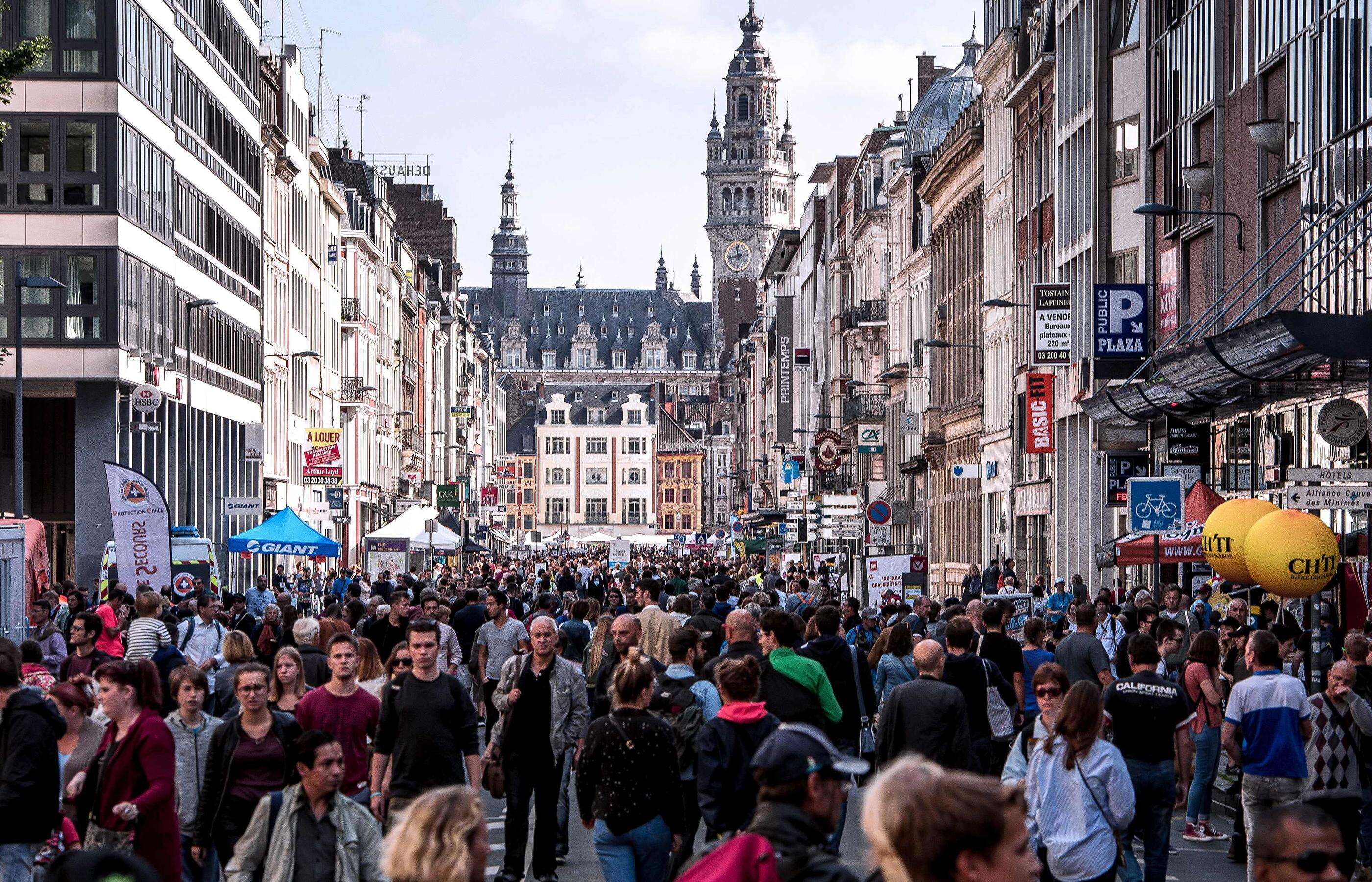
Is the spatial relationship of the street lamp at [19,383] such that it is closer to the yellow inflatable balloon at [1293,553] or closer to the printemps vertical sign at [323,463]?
the printemps vertical sign at [323,463]

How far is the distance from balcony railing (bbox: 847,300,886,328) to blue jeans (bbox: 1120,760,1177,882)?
222 ft

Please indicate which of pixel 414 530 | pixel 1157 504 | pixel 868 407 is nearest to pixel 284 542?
pixel 414 530

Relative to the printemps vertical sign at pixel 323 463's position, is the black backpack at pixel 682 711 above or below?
below

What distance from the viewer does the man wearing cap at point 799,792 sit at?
5832mm

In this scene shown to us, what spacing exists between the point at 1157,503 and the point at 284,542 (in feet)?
55.3

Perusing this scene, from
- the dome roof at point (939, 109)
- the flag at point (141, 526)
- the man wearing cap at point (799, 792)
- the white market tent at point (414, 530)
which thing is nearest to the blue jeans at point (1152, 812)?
the man wearing cap at point (799, 792)

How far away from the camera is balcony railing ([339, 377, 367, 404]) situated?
84562 mm

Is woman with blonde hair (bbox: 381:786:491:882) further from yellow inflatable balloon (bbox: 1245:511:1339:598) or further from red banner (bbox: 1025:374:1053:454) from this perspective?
red banner (bbox: 1025:374:1053:454)

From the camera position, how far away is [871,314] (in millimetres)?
80312

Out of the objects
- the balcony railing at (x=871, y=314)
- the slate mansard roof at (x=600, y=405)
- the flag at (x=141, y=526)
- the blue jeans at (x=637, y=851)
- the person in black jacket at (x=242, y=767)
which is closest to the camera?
the person in black jacket at (x=242, y=767)

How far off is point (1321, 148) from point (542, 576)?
54.8 ft

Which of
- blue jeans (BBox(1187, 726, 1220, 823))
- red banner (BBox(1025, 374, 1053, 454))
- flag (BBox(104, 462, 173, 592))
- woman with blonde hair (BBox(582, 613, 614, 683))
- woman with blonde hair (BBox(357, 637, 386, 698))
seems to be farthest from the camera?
red banner (BBox(1025, 374, 1053, 454))

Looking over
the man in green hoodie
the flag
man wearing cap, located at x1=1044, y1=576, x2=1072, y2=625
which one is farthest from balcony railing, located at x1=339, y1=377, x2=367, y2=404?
the man in green hoodie

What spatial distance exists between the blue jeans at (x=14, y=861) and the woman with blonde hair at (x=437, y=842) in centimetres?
491
